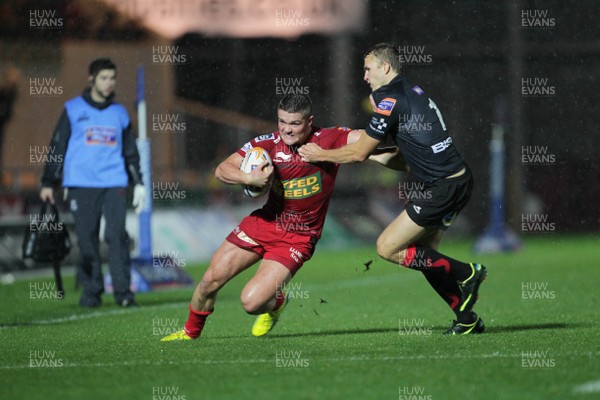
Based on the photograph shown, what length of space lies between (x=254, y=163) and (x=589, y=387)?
293 centimetres

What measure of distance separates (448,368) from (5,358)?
9.84ft

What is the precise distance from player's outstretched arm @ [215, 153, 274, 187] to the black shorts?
44.1 inches

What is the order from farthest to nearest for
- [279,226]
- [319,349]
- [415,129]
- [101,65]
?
[101,65]
[279,226]
[415,129]
[319,349]

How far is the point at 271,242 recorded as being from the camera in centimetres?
841

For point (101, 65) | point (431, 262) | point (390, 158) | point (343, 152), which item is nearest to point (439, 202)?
point (431, 262)

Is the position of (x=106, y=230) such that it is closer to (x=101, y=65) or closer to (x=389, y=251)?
(x=101, y=65)

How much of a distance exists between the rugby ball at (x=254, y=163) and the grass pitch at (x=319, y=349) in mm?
1077

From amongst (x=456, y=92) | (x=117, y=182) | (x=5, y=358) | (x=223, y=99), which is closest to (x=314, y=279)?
(x=117, y=182)

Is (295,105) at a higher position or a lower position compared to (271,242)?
higher

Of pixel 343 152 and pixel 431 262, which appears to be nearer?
pixel 343 152

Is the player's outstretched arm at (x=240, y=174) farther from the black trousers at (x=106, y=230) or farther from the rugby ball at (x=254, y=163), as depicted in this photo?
the black trousers at (x=106, y=230)

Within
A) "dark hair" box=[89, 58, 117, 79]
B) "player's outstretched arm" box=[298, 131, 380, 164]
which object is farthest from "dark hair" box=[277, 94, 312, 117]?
"dark hair" box=[89, 58, 117, 79]

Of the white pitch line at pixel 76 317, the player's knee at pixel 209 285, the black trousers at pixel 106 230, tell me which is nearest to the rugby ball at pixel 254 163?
the player's knee at pixel 209 285

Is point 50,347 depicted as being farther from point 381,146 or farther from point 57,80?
point 57,80
